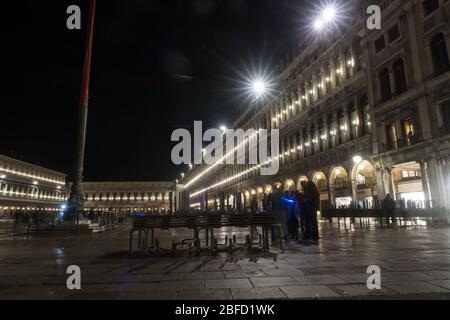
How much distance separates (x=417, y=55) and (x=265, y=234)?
61.6ft

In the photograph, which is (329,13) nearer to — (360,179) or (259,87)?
(360,179)

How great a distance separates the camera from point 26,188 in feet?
276

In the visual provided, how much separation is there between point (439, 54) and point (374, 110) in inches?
229

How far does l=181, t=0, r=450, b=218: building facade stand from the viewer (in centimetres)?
1923

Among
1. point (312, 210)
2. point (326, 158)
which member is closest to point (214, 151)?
point (326, 158)

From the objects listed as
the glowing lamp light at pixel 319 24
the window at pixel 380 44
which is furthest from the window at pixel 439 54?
the glowing lamp light at pixel 319 24

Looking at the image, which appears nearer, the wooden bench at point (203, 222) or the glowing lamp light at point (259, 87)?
the wooden bench at point (203, 222)

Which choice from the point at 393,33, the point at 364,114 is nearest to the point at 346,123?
the point at 364,114

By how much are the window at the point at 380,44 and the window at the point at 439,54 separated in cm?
452

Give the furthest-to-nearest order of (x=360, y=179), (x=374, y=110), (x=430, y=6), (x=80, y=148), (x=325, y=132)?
(x=325, y=132)
(x=360, y=179)
(x=374, y=110)
(x=80, y=148)
(x=430, y=6)

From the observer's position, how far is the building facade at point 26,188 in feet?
238

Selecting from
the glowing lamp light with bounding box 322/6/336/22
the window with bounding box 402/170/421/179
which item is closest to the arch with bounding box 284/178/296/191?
the window with bounding box 402/170/421/179

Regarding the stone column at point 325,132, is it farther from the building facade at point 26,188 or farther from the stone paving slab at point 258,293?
the building facade at point 26,188

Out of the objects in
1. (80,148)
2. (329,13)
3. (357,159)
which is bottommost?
(357,159)
